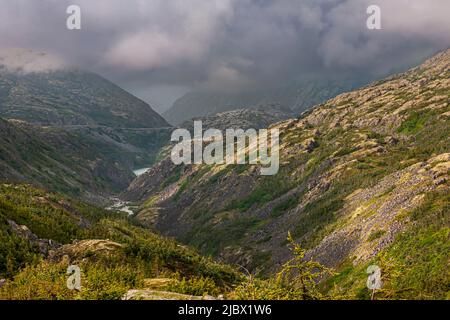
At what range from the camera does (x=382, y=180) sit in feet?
533

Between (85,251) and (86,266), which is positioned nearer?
(86,266)

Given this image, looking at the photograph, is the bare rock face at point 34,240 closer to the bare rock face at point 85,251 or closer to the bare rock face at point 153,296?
the bare rock face at point 85,251

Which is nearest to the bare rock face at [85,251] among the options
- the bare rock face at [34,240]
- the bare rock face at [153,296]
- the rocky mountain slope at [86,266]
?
the rocky mountain slope at [86,266]

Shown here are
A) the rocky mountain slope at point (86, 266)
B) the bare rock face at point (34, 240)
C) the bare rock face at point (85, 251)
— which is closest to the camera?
the rocky mountain slope at point (86, 266)

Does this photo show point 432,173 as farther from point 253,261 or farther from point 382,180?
point 253,261

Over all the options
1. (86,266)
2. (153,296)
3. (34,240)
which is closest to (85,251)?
(34,240)

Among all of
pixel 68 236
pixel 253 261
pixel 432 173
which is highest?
pixel 432 173

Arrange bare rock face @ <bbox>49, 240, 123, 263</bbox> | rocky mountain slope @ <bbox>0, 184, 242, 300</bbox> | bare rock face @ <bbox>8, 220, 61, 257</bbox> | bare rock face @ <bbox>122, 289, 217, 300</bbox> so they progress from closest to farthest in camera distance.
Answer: bare rock face @ <bbox>122, 289, 217, 300</bbox> < rocky mountain slope @ <bbox>0, 184, 242, 300</bbox> < bare rock face @ <bbox>49, 240, 123, 263</bbox> < bare rock face @ <bbox>8, 220, 61, 257</bbox>

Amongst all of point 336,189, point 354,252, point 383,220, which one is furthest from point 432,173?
point 336,189

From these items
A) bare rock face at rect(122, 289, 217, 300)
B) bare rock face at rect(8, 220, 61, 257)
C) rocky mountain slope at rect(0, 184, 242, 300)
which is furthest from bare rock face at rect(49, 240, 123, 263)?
bare rock face at rect(122, 289, 217, 300)

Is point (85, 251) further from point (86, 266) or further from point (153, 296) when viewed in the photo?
point (153, 296)

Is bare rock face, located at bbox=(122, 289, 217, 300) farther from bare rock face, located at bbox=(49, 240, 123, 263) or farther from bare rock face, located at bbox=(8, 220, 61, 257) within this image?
bare rock face, located at bbox=(8, 220, 61, 257)

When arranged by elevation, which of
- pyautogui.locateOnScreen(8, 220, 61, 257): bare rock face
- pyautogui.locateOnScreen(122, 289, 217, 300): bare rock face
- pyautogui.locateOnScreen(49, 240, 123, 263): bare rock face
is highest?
pyautogui.locateOnScreen(8, 220, 61, 257): bare rock face
